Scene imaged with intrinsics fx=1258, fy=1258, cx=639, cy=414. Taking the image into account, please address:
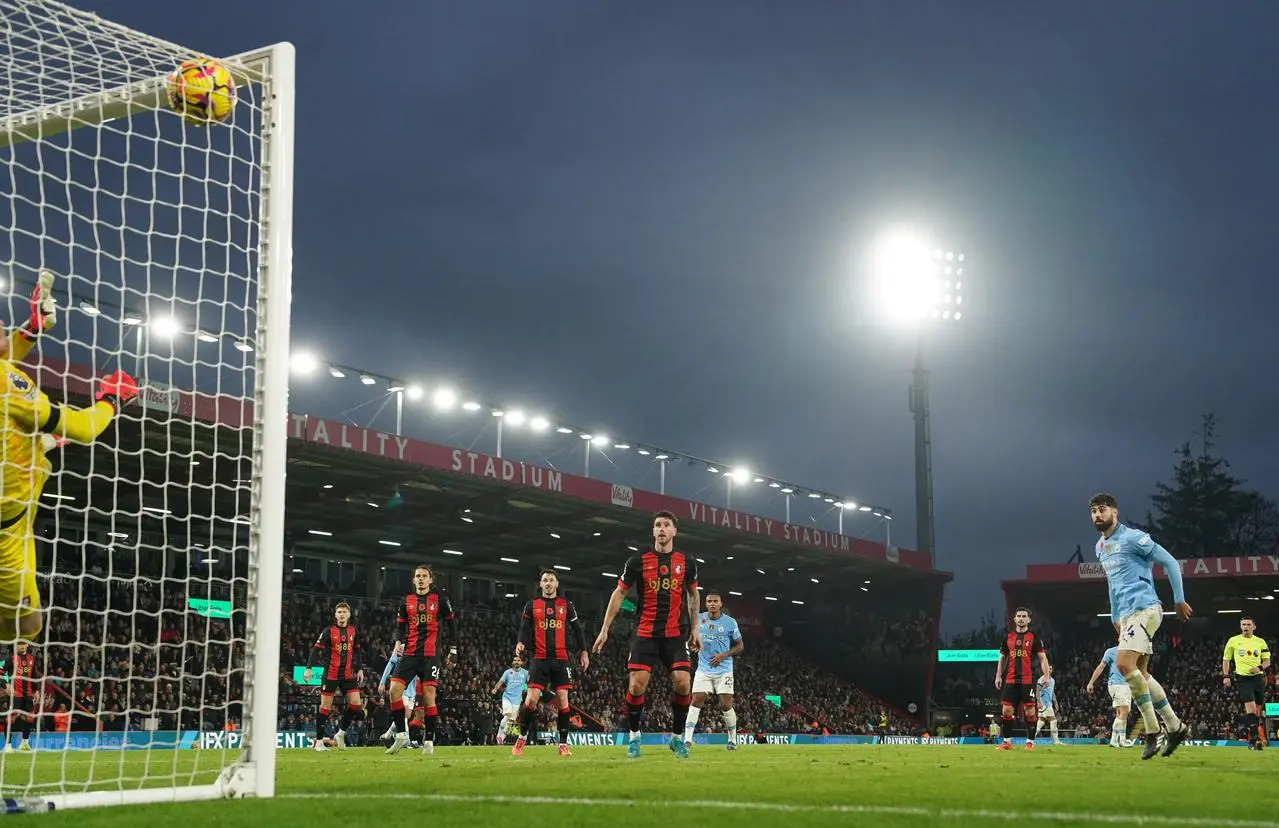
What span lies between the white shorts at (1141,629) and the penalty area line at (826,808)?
21.4 ft

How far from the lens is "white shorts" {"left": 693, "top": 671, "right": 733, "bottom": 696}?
19.6 meters

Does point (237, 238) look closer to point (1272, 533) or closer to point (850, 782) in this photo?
point (850, 782)

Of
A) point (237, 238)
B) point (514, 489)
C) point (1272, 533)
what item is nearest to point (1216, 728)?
point (514, 489)

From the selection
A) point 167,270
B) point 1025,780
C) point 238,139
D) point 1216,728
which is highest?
point 238,139

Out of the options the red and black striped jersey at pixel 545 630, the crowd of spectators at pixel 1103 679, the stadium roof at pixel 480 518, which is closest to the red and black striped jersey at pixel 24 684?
the stadium roof at pixel 480 518

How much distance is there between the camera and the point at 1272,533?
78.6 metres

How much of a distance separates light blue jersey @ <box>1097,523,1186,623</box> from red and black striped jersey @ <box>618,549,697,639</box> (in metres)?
4.07

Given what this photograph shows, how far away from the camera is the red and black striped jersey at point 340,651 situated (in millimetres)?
20000

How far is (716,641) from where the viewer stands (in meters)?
19.6

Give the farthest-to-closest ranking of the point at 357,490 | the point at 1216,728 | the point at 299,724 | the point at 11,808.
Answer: the point at 1216,728 < the point at 357,490 < the point at 299,724 < the point at 11,808

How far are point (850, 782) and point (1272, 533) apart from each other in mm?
80398

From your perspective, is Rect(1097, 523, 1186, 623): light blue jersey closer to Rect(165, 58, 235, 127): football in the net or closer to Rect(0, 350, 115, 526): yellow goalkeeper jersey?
Rect(165, 58, 235, 127): football in the net

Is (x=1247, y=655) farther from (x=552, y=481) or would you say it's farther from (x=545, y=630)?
(x=552, y=481)

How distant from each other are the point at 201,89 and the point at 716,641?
13677 mm
